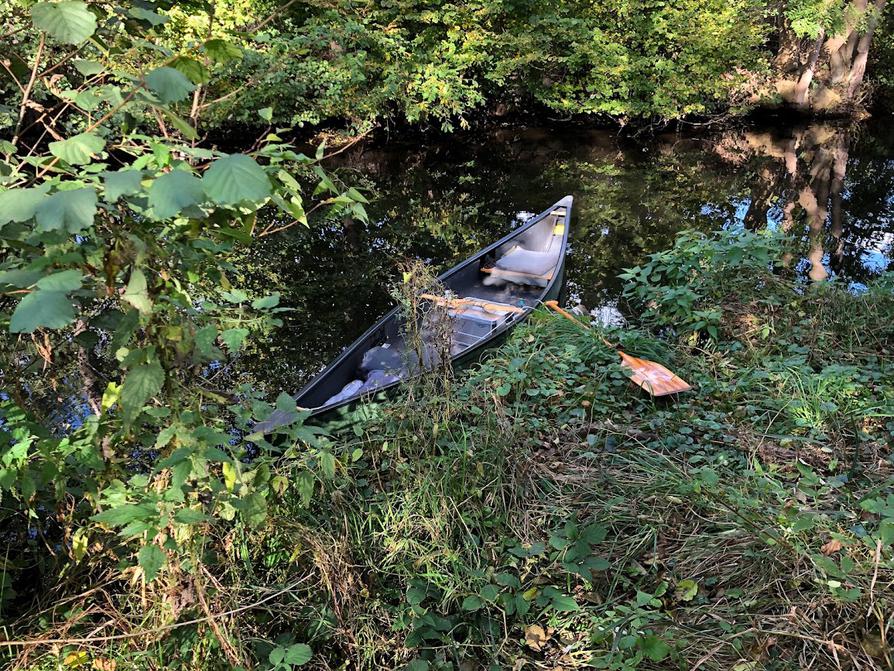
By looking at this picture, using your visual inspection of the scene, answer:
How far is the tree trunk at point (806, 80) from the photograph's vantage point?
17125 mm

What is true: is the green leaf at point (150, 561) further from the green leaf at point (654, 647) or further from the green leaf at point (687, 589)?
the green leaf at point (687, 589)

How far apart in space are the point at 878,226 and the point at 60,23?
11578mm

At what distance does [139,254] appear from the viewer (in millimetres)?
1523

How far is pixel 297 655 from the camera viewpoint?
2.05 meters

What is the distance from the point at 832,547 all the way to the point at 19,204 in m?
2.71

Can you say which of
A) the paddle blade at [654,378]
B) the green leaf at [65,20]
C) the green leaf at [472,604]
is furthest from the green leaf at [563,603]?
the green leaf at [65,20]

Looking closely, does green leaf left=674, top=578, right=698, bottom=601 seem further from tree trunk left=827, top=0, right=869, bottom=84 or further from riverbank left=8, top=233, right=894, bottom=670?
tree trunk left=827, top=0, right=869, bottom=84

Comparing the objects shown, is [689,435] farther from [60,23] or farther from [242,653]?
[60,23]

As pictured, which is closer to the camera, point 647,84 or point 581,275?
point 581,275

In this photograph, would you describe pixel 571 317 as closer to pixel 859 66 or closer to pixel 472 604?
pixel 472 604

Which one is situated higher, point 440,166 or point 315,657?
point 315,657

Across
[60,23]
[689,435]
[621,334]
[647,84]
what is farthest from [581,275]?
[647,84]

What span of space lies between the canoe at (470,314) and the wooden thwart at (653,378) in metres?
1.25

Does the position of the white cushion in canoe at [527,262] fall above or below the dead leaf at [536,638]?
below
